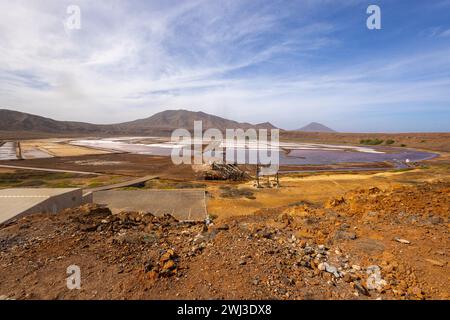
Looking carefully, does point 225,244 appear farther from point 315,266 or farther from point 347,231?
point 347,231

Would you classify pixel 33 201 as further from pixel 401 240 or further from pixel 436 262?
pixel 436 262

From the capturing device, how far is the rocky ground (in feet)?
15.1

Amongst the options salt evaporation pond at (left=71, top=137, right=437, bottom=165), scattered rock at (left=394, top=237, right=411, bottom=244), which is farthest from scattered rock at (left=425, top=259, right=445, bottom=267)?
salt evaporation pond at (left=71, top=137, right=437, bottom=165)

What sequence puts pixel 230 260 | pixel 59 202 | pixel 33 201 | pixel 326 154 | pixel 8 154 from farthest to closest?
pixel 326 154
pixel 8 154
pixel 59 202
pixel 33 201
pixel 230 260

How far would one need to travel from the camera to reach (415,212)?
28.7 ft

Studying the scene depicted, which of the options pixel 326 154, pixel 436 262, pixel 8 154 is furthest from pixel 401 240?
pixel 8 154

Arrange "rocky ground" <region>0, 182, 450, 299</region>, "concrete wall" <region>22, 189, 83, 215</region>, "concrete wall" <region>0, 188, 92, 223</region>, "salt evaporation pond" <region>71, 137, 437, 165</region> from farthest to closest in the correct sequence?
1. "salt evaporation pond" <region>71, 137, 437, 165</region>
2. "concrete wall" <region>22, 189, 83, 215</region>
3. "concrete wall" <region>0, 188, 92, 223</region>
4. "rocky ground" <region>0, 182, 450, 299</region>

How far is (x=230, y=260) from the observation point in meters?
5.56

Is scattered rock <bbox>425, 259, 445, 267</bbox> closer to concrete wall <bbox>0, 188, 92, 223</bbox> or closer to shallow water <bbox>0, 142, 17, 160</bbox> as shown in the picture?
concrete wall <bbox>0, 188, 92, 223</bbox>

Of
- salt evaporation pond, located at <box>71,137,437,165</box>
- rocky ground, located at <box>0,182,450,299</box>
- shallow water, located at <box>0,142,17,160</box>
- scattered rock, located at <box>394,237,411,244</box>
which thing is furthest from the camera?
salt evaporation pond, located at <box>71,137,437,165</box>

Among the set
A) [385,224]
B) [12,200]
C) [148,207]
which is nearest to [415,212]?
[385,224]

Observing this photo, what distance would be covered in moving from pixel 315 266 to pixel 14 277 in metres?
6.27

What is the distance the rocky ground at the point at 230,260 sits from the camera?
4.59 meters
